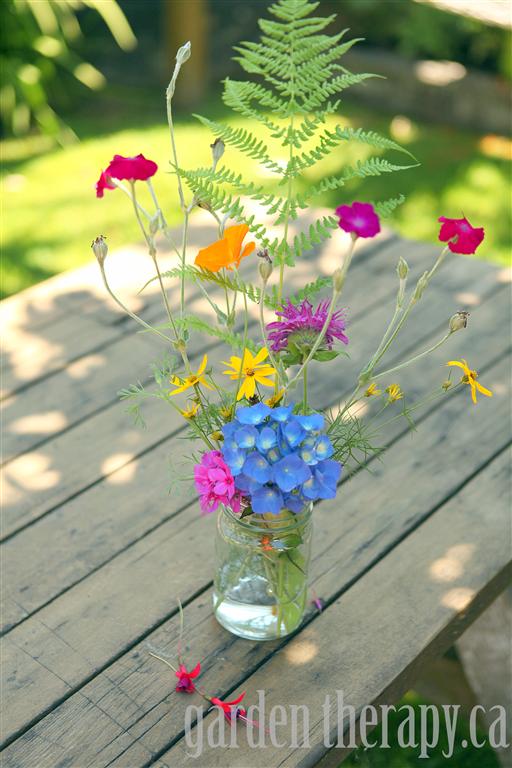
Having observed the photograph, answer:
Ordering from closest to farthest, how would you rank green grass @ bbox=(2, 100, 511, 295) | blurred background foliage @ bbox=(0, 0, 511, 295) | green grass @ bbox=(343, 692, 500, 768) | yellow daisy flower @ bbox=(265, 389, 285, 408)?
yellow daisy flower @ bbox=(265, 389, 285, 408), green grass @ bbox=(343, 692, 500, 768), green grass @ bbox=(2, 100, 511, 295), blurred background foliage @ bbox=(0, 0, 511, 295)

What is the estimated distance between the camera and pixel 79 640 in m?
1.35

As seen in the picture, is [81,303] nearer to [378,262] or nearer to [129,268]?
[129,268]

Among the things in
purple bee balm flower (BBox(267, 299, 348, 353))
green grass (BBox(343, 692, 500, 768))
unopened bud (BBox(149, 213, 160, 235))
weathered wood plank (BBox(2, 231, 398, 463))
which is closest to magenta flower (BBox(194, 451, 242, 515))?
purple bee balm flower (BBox(267, 299, 348, 353))

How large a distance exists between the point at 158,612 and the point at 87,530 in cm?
21

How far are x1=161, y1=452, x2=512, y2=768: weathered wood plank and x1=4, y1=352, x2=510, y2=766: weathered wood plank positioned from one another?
0.03 m

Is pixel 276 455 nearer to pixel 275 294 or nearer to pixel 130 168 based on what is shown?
pixel 275 294

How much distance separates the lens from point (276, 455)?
1.10m

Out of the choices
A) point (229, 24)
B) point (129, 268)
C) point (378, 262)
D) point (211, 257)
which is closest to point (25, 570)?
point (211, 257)

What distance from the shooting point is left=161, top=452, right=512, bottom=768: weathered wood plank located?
4.08 ft

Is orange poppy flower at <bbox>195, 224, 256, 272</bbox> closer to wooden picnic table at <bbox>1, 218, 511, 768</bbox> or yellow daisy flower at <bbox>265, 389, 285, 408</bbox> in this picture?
yellow daisy flower at <bbox>265, 389, 285, 408</bbox>

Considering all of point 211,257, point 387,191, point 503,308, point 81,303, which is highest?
point 211,257

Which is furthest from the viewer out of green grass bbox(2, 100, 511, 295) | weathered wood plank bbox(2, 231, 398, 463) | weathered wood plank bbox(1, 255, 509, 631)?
green grass bbox(2, 100, 511, 295)

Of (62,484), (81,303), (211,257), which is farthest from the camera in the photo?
(81,303)

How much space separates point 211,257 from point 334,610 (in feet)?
2.03
